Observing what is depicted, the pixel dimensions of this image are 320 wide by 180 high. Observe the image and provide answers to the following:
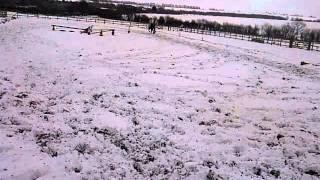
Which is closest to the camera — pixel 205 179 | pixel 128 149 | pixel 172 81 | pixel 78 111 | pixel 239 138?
pixel 205 179

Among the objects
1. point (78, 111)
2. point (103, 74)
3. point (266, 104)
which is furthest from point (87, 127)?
point (103, 74)

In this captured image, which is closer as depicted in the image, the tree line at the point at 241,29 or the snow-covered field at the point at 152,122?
the snow-covered field at the point at 152,122

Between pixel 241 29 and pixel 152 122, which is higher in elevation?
pixel 241 29

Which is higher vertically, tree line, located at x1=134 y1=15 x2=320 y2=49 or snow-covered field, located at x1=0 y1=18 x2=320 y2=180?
tree line, located at x1=134 y1=15 x2=320 y2=49

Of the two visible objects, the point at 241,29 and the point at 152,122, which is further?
the point at 241,29

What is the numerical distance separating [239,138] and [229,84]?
799 cm

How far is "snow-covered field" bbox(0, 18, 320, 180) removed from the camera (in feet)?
27.6

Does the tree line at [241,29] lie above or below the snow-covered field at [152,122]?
above

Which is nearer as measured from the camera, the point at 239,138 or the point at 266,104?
the point at 239,138

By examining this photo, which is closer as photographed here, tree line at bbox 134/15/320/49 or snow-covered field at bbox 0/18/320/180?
snow-covered field at bbox 0/18/320/180

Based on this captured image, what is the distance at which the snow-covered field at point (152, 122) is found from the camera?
27.6 ft

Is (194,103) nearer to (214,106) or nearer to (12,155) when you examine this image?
(214,106)

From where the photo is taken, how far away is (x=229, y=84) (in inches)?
719

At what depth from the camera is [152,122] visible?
37.9ft
